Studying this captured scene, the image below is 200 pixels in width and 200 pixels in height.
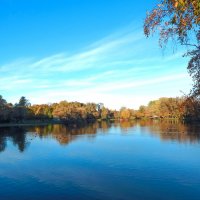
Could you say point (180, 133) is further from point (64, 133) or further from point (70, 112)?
point (70, 112)

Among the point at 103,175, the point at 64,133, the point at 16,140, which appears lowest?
the point at 103,175

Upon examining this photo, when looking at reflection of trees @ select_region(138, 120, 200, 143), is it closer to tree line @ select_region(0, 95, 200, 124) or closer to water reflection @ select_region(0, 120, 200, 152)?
water reflection @ select_region(0, 120, 200, 152)

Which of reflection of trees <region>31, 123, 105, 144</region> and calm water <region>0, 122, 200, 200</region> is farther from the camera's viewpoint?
reflection of trees <region>31, 123, 105, 144</region>

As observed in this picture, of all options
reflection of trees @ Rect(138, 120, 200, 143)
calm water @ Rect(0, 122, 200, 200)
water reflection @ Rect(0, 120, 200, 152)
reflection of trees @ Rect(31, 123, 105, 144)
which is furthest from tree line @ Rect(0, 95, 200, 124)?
calm water @ Rect(0, 122, 200, 200)

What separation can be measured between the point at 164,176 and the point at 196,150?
13286 millimetres

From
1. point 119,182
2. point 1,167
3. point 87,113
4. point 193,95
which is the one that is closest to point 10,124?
point 87,113

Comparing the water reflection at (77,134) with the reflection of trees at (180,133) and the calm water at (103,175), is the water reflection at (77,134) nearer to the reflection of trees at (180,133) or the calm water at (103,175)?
the reflection of trees at (180,133)

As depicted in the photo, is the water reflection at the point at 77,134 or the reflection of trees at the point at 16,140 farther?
the water reflection at the point at 77,134

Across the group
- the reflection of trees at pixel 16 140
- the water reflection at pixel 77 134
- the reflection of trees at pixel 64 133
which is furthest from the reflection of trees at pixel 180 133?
the reflection of trees at pixel 16 140

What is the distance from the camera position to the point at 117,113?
19412 centimetres

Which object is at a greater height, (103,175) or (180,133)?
(180,133)

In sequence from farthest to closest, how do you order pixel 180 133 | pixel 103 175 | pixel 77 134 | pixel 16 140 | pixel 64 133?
pixel 64 133 < pixel 77 134 < pixel 180 133 < pixel 16 140 < pixel 103 175

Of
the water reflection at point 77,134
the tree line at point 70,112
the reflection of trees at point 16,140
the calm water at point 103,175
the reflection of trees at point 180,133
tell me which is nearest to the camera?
the calm water at point 103,175

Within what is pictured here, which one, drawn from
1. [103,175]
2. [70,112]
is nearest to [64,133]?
[103,175]
